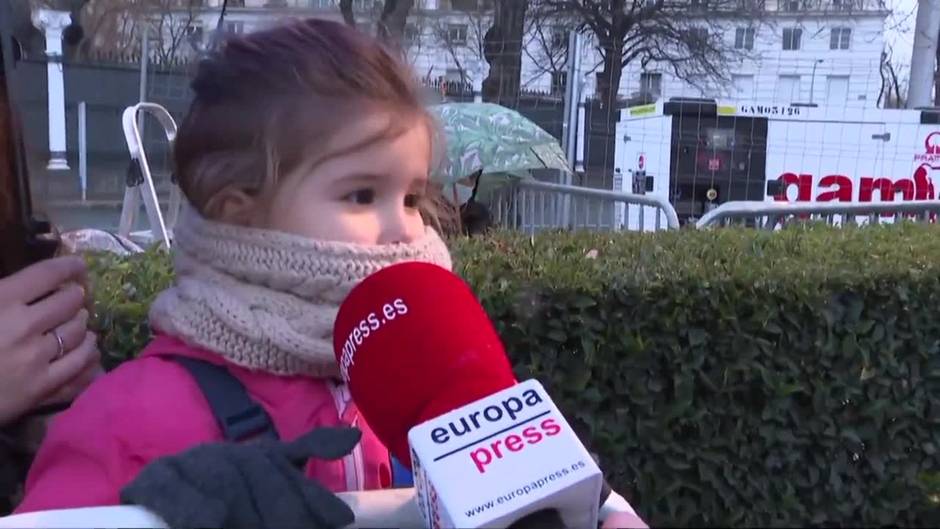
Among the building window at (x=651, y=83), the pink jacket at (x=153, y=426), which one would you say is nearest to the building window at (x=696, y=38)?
the building window at (x=651, y=83)

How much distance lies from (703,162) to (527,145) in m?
5.71

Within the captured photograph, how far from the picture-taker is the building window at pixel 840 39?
109 feet

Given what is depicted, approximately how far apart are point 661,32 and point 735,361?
53.0ft

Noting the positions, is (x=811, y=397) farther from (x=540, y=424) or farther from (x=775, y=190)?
(x=775, y=190)

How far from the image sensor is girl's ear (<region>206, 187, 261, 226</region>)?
5.33ft

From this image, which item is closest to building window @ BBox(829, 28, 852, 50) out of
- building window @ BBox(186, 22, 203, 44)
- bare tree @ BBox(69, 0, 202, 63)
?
bare tree @ BBox(69, 0, 202, 63)

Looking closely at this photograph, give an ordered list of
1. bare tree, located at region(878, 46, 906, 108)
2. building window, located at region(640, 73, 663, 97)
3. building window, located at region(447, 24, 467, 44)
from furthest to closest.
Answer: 1. bare tree, located at region(878, 46, 906, 108)
2. building window, located at region(640, 73, 663, 97)
3. building window, located at region(447, 24, 467, 44)

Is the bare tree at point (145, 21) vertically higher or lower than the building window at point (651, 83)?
lower

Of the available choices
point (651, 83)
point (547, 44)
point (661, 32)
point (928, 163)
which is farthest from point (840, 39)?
point (547, 44)

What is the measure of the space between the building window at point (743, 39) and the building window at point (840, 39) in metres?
9.05

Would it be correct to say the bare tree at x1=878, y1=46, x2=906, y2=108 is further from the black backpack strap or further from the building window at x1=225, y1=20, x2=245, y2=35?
the black backpack strap

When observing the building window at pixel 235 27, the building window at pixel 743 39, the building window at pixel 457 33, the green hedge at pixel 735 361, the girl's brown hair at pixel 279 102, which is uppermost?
the building window at pixel 743 39

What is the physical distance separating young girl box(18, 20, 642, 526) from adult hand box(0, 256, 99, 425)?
0.19m

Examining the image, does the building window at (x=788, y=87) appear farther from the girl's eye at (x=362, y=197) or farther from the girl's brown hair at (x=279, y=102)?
the girl's eye at (x=362, y=197)
